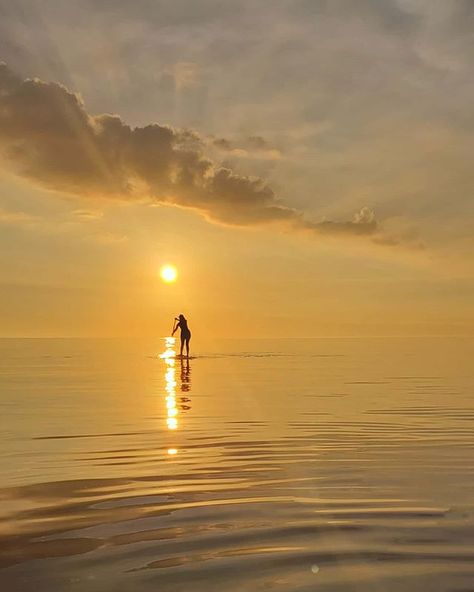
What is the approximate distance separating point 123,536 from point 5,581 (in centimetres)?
165

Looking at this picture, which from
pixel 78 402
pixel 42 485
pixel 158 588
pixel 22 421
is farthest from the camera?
pixel 78 402

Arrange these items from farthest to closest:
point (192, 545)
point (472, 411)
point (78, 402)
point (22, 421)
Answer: point (78, 402) → point (472, 411) → point (22, 421) → point (192, 545)

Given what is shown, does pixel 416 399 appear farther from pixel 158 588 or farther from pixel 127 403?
pixel 158 588

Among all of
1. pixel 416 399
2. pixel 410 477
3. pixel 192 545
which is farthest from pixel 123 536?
pixel 416 399

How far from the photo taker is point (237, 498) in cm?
975

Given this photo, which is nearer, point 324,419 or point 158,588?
point 158,588

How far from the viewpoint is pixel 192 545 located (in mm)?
7371

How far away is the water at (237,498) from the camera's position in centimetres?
655

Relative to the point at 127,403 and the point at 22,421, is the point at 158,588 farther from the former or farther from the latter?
the point at 127,403

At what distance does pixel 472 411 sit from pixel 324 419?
198 inches

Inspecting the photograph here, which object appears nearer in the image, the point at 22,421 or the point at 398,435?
the point at 398,435

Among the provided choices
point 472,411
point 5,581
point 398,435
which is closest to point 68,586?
point 5,581

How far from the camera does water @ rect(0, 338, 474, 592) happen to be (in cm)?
655

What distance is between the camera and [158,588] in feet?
20.0
